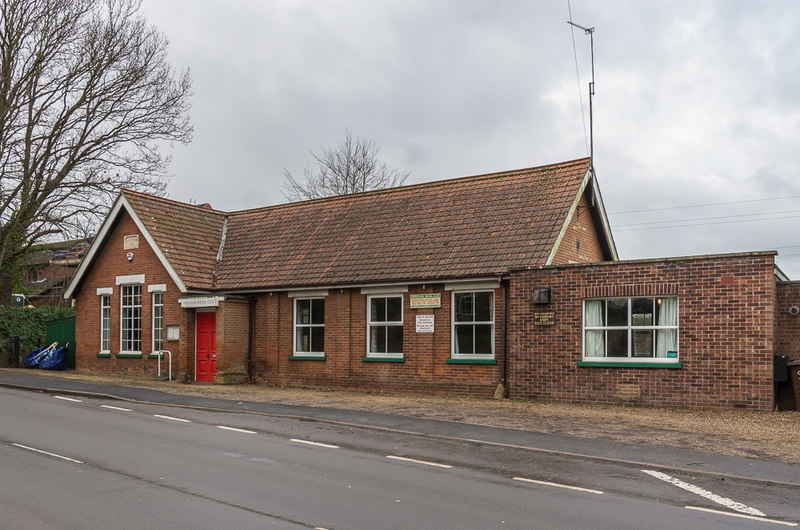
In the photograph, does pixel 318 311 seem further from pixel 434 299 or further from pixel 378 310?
pixel 434 299

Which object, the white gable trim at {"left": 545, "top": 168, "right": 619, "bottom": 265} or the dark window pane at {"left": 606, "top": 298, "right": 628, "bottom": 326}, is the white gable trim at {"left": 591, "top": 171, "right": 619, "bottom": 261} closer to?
the white gable trim at {"left": 545, "top": 168, "right": 619, "bottom": 265}

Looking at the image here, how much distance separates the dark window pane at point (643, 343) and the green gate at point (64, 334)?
68.2 ft

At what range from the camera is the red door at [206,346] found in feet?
72.5

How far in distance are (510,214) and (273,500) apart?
43.4 feet

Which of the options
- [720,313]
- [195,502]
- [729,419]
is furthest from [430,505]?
[720,313]

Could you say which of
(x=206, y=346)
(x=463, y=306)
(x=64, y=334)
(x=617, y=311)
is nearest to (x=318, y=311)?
(x=206, y=346)

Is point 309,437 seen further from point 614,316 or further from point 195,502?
point 614,316

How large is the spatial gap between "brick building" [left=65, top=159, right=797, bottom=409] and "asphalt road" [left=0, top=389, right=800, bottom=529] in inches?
241

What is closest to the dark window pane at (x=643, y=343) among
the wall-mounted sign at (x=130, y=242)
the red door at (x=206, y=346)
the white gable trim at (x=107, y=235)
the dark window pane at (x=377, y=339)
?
the dark window pane at (x=377, y=339)

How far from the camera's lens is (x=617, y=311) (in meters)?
16.2

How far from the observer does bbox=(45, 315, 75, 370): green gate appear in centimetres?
2705

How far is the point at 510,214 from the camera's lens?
1938 cm

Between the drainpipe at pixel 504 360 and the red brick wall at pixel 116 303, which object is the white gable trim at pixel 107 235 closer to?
the red brick wall at pixel 116 303

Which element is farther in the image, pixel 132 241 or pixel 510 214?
pixel 132 241
